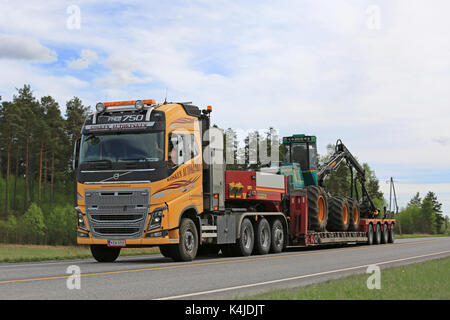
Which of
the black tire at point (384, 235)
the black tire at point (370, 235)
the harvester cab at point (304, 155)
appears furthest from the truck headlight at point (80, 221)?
the black tire at point (384, 235)

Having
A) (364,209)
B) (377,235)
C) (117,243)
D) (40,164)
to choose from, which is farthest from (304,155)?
(40,164)

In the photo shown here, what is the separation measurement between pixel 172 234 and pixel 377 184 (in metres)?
129

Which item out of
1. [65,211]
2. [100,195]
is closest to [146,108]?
[100,195]

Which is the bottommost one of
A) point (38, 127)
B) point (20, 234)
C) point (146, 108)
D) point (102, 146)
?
point (20, 234)

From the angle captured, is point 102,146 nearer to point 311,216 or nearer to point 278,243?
point 278,243

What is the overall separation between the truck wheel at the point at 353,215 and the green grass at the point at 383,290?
55.3ft

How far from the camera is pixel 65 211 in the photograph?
208 feet

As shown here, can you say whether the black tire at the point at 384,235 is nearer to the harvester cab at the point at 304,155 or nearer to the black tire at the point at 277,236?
the harvester cab at the point at 304,155

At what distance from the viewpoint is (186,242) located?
16562mm

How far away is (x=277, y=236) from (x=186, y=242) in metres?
6.34

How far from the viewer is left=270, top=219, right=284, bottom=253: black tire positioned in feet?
71.6

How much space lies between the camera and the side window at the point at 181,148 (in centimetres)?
1592

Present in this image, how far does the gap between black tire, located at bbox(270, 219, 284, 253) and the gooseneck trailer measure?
11.7 inches

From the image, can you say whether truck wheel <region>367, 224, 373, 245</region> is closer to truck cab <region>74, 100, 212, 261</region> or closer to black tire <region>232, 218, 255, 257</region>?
black tire <region>232, 218, 255, 257</region>
